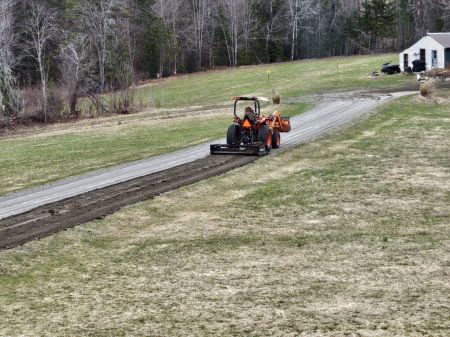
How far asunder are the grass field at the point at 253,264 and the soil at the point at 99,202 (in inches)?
27.8

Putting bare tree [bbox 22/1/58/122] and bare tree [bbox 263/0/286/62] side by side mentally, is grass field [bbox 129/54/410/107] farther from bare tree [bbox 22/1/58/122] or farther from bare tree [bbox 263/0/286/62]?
bare tree [bbox 263/0/286/62]

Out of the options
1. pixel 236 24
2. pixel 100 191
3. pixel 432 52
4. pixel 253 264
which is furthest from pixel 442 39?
pixel 253 264

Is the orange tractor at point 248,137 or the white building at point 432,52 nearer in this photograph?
the orange tractor at point 248,137

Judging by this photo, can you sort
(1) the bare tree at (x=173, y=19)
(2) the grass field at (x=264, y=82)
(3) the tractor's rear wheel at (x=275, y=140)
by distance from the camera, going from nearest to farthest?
(3) the tractor's rear wheel at (x=275, y=140)
(2) the grass field at (x=264, y=82)
(1) the bare tree at (x=173, y=19)

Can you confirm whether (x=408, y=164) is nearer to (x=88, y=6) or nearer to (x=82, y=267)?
(x=82, y=267)

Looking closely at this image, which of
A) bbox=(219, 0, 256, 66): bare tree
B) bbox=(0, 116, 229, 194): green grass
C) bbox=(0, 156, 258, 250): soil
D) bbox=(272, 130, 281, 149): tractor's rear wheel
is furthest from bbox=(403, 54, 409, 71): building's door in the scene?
bbox=(0, 156, 258, 250): soil

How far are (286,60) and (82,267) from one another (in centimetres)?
9010

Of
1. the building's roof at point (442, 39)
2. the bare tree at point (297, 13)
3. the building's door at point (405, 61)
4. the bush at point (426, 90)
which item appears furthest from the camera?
the bare tree at point (297, 13)

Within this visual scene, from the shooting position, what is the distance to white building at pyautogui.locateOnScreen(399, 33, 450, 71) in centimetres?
5738

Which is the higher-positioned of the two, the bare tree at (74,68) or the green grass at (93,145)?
the bare tree at (74,68)

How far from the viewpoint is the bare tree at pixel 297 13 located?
9650cm

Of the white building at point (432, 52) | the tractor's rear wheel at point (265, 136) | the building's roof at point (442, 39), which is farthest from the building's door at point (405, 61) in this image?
the tractor's rear wheel at point (265, 136)

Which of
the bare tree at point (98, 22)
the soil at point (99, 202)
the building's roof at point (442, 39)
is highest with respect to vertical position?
the bare tree at point (98, 22)

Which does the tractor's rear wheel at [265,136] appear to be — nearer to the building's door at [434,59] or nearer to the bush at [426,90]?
the bush at [426,90]
